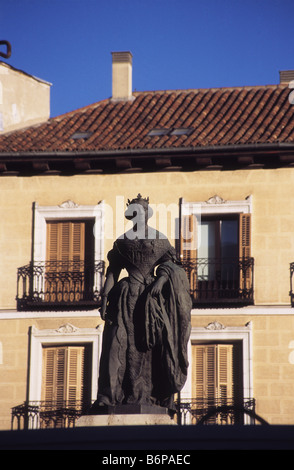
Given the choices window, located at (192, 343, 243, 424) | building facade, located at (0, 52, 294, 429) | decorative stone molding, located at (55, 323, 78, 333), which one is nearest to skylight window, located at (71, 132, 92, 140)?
building facade, located at (0, 52, 294, 429)

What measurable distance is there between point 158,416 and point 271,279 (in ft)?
39.7

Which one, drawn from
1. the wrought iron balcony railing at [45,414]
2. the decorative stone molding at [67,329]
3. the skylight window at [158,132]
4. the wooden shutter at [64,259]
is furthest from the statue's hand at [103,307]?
the skylight window at [158,132]

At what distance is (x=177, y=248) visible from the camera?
26.2 metres

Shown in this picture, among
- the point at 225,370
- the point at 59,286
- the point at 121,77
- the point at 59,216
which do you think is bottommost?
the point at 225,370

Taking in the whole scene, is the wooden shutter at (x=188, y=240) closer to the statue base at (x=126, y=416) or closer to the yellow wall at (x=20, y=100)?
the yellow wall at (x=20, y=100)

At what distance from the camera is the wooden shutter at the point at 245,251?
83.9 feet

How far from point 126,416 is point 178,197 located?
13014 mm

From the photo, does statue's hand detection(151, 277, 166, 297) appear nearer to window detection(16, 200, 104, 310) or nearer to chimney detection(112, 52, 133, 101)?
window detection(16, 200, 104, 310)

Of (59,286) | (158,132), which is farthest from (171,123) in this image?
(59,286)

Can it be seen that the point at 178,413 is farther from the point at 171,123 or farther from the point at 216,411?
the point at 171,123

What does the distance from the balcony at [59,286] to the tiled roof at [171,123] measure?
2606 millimetres

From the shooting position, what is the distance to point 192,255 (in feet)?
85.7

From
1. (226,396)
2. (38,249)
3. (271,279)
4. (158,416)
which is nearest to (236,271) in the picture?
(271,279)
